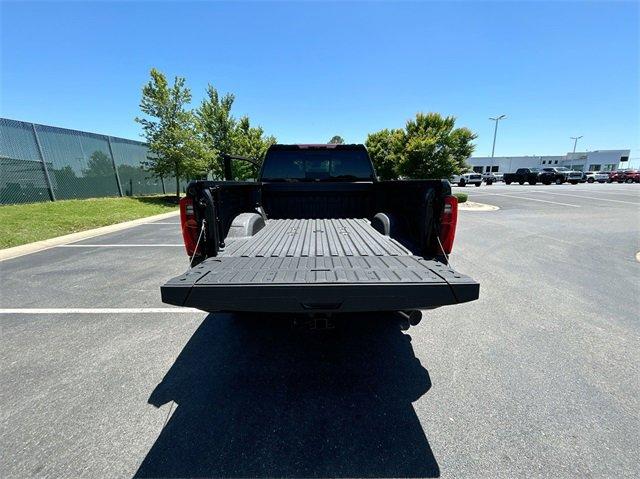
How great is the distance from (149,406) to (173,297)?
3.70 feet

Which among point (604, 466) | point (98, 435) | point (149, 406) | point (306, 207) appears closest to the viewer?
point (604, 466)

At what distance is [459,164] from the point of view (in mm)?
16766

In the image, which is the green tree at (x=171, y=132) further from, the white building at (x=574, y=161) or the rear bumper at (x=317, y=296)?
the white building at (x=574, y=161)

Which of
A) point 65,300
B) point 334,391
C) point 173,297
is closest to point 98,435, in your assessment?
point 173,297

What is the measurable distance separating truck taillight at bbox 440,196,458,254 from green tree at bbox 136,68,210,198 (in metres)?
17.9

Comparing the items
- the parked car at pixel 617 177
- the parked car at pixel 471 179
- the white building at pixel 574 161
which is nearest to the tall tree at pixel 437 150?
the parked car at pixel 471 179

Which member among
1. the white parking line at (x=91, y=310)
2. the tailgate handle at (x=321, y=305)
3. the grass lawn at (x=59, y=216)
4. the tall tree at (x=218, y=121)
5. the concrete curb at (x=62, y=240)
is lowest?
the white parking line at (x=91, y=310)

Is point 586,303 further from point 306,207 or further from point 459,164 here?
point 459,164

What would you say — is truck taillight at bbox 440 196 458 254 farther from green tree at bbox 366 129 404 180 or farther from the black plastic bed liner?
green tree at bbox 366 129 404 180

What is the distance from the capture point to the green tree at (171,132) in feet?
56.2

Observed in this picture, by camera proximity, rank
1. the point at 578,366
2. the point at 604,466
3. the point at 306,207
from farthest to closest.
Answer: the point at 306,207, the point at 578,366, the point at 604,466

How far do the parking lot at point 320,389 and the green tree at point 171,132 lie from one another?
14518 mm

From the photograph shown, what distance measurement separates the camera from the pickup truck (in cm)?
187

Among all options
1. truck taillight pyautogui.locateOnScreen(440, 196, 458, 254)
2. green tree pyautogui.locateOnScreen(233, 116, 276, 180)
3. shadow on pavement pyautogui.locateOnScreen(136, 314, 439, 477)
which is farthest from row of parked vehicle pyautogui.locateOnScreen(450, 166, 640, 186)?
shadow on pavement pyautogui.locateOnScreen(136, 314, 439, 477)
